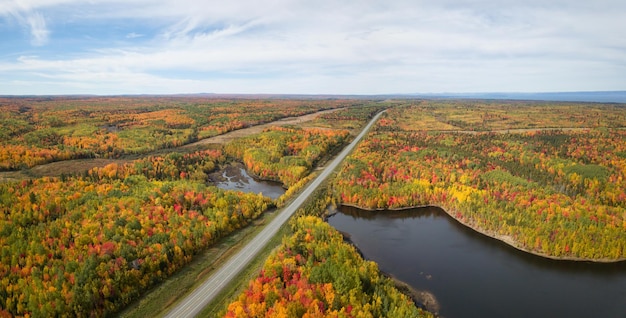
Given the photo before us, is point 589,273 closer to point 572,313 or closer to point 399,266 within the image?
point 572,313

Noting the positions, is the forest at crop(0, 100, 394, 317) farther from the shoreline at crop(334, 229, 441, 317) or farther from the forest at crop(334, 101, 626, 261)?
the shoreline at crop(334, 229, 441, 317)

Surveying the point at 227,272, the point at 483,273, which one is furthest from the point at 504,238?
the point at 227,272

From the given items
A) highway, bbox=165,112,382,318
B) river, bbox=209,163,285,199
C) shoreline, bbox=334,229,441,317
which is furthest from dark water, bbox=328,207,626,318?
river, bbox=209,163,285,199

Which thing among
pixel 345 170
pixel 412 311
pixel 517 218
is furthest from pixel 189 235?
pixel 517 218

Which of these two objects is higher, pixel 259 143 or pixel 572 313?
pixel 259 143

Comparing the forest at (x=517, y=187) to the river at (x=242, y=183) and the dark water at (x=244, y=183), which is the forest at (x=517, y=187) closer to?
the dark water at (x=244, y=183)

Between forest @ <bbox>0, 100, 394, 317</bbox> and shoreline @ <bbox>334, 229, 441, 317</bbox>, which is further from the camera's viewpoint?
shoreline @ <bbox>334, 229, 441, 317</bbox>
